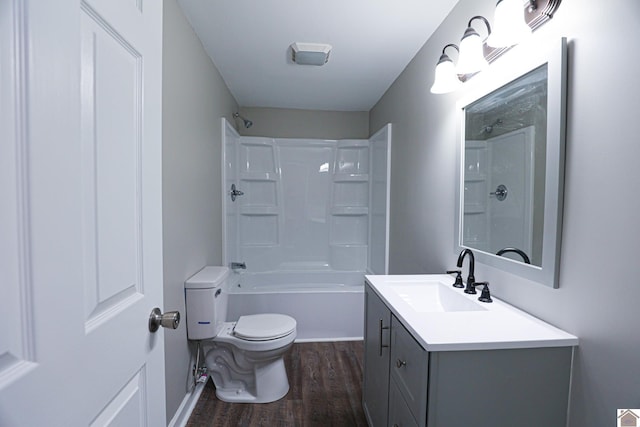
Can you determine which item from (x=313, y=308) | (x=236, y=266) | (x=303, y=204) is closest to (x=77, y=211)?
(x=313, y=308)

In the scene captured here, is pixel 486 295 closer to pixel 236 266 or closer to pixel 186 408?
pixel 186 408

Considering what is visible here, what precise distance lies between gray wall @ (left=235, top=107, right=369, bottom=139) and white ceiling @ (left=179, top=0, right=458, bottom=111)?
0.56 metres

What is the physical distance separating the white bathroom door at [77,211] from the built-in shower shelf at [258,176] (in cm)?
267

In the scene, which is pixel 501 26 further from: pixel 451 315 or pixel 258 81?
pixel 258 81

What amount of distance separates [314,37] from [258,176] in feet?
5.98

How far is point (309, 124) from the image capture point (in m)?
3.58

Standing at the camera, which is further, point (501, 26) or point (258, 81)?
point (258, 81)

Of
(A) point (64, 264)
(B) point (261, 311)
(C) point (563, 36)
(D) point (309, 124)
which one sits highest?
(D) point (309, 124)

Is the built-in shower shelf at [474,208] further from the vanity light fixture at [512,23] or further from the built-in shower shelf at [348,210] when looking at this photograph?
the built-in shower shelf at [348,210]

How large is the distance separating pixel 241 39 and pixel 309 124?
1.62m

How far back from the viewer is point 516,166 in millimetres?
1204

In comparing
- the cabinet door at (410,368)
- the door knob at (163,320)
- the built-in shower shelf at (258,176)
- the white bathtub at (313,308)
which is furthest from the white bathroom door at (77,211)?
the built-in shower shelf at (258,176)

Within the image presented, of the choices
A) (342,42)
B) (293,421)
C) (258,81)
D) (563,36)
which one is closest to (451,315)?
(563,36)

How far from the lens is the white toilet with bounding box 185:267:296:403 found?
75.0 inches
